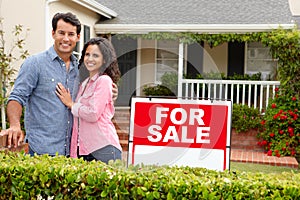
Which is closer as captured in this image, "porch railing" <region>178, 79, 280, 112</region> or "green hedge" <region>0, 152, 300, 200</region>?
"green hedge" <region>0, 152, 300, 200</region>

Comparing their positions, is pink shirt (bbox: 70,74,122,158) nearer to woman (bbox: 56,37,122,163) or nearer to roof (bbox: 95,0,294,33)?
woman (bbox: 56,37,122,163)

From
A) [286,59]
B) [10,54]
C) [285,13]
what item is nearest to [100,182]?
[10,54]

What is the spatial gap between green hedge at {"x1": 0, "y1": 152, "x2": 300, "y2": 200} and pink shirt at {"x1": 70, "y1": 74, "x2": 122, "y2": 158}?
0.41 meters

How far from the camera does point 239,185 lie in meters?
2.46

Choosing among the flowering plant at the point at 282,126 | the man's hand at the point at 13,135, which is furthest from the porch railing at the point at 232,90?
the man's hand at the point at 13,135

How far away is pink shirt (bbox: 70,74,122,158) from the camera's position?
305cm

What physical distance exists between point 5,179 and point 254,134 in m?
7.49

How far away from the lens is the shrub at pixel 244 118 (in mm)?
9422

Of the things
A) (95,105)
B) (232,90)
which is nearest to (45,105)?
(95,105)

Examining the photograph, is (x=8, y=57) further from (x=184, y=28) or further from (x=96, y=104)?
(x=96, y=104)

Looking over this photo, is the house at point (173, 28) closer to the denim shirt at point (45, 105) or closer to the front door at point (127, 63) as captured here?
the front door at point (127, 63)

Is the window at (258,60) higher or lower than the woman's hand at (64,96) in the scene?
higher

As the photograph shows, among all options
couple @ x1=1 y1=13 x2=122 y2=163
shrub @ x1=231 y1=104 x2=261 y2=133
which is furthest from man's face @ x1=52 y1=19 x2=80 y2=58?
shrub @ x1=231 y1=104 x2=261 y2=133

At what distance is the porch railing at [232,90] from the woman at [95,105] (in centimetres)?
645
